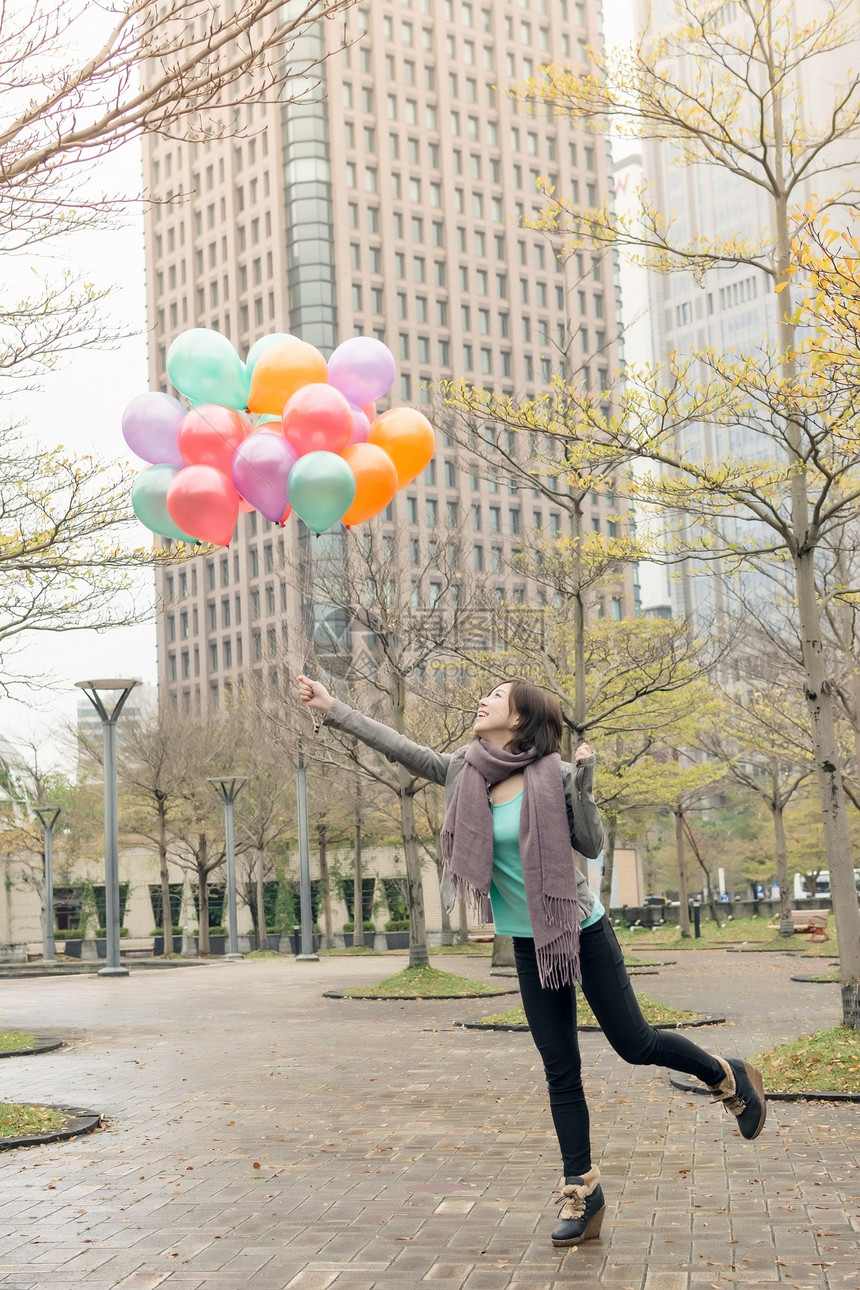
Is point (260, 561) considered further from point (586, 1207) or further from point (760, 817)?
point (586, 1207)

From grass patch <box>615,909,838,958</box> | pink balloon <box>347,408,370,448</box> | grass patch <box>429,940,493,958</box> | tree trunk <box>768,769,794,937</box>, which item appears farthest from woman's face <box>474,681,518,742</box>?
grass patch <box>429,940,493,958</box>

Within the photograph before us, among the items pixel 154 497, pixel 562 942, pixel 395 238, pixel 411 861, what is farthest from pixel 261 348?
pixel 395 238

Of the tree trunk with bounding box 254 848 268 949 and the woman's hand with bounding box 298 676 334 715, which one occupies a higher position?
the woman's hand with bounding box 298 676 334 715

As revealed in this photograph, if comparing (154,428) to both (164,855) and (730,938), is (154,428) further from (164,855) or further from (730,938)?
(164,855)

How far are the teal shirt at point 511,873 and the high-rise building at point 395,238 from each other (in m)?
A: 84.2

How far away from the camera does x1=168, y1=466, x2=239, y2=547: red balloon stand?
844 cm

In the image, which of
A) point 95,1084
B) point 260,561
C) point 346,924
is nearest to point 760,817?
point 346,924

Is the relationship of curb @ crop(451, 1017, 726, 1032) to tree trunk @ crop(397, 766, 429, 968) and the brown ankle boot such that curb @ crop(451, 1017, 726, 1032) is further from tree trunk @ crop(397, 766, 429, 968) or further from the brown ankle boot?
the brown ankle boot

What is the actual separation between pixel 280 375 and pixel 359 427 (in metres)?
0.62

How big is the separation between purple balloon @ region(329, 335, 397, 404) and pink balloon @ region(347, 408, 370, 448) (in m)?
0.09

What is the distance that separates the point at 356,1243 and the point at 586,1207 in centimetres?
88

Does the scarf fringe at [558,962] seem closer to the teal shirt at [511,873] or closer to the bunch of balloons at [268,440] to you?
the teal shirt at [511,873]

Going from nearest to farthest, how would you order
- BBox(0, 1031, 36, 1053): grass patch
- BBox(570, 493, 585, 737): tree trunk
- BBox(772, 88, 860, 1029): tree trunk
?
BBox(772, 88, 860, 1029): tree trunk
BBox(0, 1031, 36, 1053): grass patch
BBox(570, 493, 585, 737): tree trunk

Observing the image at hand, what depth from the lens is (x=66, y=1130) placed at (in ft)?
27.5
